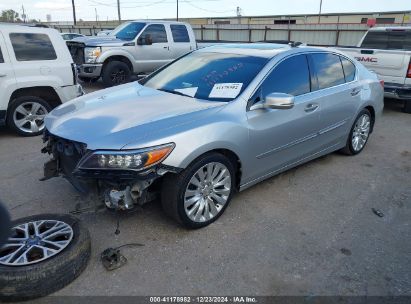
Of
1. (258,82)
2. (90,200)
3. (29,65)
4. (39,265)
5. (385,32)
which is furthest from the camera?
(385,32)

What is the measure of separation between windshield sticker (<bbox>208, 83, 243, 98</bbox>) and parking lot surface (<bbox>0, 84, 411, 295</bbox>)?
1143 millimetres

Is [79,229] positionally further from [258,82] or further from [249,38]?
[249,38]

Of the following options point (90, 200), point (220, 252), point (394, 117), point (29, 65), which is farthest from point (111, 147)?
point (394, 117)

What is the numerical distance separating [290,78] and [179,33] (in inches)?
319

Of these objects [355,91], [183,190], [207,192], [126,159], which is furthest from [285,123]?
[126,159]

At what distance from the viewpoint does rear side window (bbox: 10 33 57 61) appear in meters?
5.70

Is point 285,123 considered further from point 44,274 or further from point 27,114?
point 27,114

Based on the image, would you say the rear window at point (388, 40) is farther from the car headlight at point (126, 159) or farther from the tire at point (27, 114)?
the car headlight at point (126, 159)

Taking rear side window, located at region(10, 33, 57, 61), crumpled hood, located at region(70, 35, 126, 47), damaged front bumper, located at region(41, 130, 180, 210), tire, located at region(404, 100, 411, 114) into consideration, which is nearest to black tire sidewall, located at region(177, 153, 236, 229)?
damaged front bumper, located at region(41, 130, 180, 210)

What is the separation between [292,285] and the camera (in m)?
2.67

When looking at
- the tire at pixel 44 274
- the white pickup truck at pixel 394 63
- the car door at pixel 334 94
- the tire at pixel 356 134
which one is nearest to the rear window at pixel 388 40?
the white pickup truck at pixel 394 63

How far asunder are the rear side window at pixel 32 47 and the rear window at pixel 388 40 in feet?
24.0

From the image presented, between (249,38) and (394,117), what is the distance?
605 inches

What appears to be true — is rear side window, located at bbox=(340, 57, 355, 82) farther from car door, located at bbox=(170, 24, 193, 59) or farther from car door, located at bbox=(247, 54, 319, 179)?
car door, located at bbox=(170, 24, 193, 59)
